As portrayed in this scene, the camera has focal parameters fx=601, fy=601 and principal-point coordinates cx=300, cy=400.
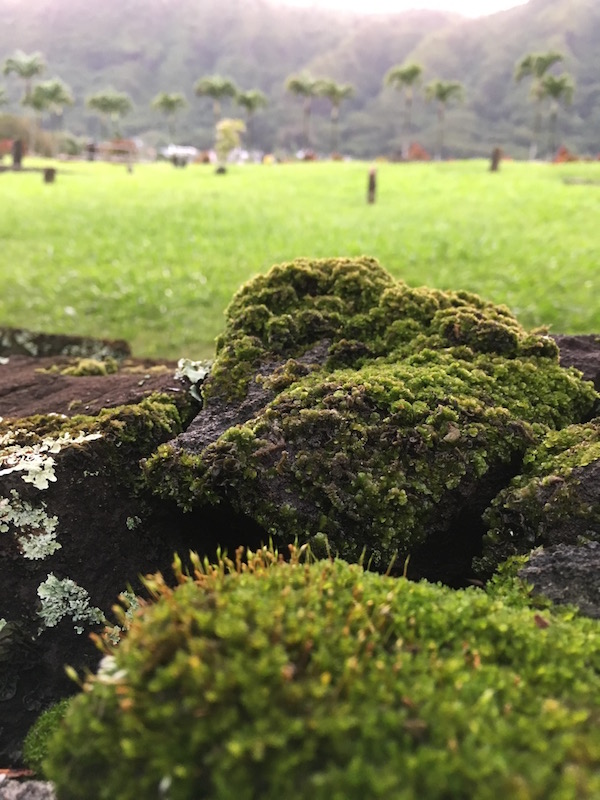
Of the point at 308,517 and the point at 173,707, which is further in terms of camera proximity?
the point at 308,517

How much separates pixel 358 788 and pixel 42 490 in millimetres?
2199

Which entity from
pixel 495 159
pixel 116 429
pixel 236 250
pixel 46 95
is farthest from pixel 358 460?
pixel 46 95

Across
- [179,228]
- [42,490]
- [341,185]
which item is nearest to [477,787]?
[42,490]

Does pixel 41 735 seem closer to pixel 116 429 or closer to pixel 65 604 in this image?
pixel 65 604

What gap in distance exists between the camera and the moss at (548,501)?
8.79ft

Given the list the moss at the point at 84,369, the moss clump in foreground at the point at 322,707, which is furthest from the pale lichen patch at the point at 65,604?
the moss at the point at 84,369

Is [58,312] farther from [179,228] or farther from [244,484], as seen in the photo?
[244,484]

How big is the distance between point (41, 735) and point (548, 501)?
256 centimetres

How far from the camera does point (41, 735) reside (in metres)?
2.75

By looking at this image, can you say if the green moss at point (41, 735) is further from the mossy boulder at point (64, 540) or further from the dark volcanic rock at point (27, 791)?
the dark volcanic rock at point (27, 791)

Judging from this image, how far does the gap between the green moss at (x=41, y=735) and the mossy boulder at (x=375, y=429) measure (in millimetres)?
1108

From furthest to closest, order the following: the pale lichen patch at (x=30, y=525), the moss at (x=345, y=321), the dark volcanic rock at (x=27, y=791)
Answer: the moss at (x=345, y=321) → the pale lichen patch at (x=30, y=525) → the dark volcanic rock at (x=27, y=791)

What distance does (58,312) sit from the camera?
10.3m

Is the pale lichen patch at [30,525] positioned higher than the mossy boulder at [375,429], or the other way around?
the mossy boulder at [375,429]
